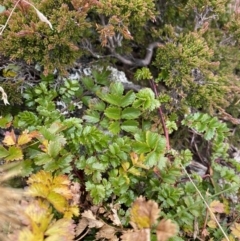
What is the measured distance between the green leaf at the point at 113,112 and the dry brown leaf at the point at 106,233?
0.51 meters

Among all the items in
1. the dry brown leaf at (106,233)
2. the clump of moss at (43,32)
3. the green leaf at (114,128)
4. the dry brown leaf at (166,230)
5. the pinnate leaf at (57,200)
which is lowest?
the dry brown leaf at (106,233)

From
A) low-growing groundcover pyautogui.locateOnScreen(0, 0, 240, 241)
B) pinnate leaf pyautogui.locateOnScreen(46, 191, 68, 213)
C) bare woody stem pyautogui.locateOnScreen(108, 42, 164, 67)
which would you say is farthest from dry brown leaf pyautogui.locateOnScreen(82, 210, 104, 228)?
bare woody stem pyautogui.locateOnScreen(108, 42, 164, 67)

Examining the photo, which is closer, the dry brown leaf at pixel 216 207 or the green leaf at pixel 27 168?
the green leaf at pixel 27 168

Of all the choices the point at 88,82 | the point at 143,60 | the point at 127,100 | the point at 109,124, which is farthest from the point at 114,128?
the point at 143,60

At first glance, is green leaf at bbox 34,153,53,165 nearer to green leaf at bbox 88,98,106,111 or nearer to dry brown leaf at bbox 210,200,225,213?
green leaf at bbox 88,98,106,111

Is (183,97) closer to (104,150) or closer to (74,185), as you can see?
(104,150)

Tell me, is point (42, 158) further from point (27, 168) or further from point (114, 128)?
point (114, 128)

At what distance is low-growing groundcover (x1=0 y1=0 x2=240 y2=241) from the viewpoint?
1590 mm

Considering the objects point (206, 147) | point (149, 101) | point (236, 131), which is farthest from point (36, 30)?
point (236, 131)

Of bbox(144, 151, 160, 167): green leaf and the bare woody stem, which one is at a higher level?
the bare woody stem

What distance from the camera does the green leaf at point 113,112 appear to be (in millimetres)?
1867

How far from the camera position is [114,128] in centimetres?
185

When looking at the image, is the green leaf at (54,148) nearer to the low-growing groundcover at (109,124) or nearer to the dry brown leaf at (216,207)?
the low-growing groundcover at (109,124)

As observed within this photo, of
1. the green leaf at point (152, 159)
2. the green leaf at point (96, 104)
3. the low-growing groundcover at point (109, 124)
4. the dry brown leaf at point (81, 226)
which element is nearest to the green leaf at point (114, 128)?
the low-growing groundcover at point (109, 124)
